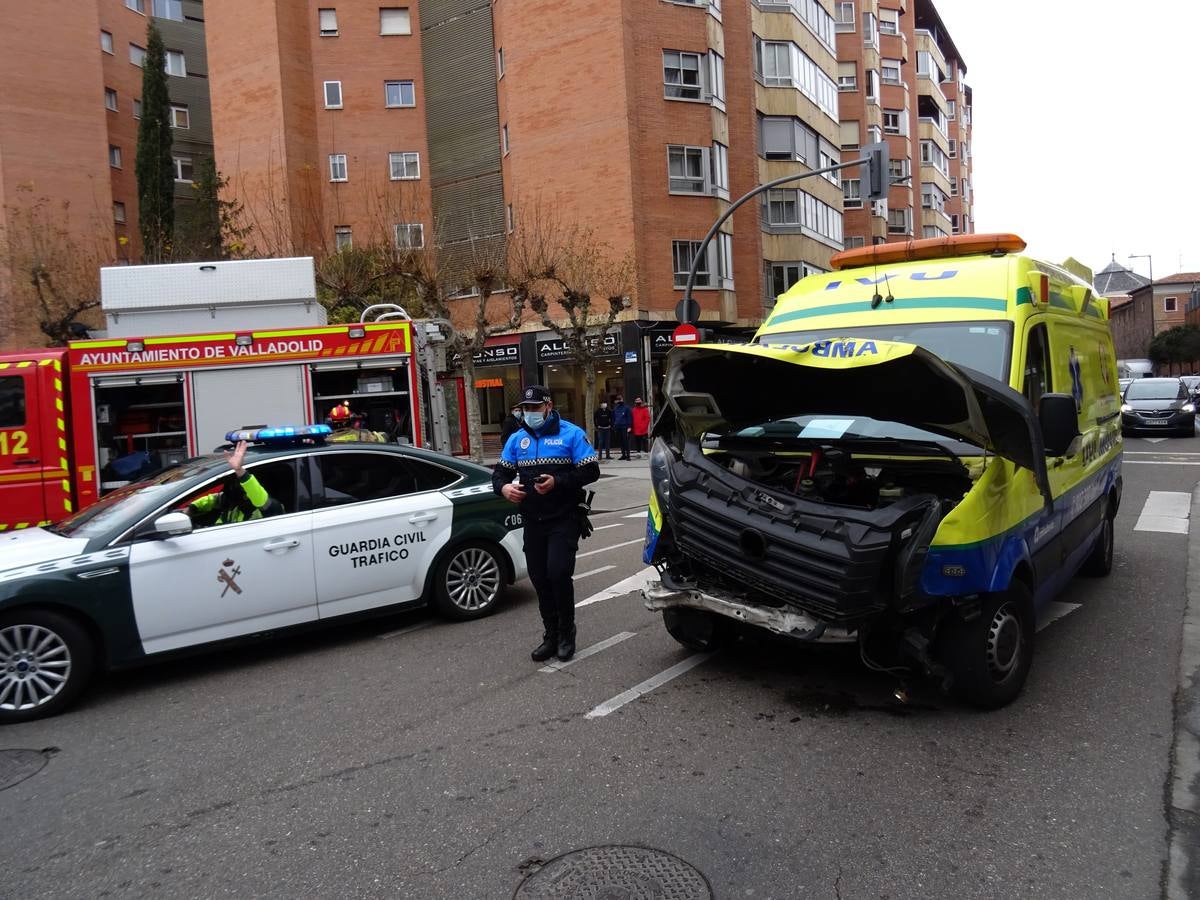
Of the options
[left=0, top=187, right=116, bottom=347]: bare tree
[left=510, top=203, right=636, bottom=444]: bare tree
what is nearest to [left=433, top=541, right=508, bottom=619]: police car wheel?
[left=510, top=203, right=636, bottom=444]: bare tree

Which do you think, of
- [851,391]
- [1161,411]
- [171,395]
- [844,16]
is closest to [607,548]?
[171,395]

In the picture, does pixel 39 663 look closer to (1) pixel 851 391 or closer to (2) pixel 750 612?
(2) pixel 750 612

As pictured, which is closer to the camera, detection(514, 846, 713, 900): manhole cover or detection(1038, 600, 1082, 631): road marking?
detection(514, 846, 713, 900): manhole cover

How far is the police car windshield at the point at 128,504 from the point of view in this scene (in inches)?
221

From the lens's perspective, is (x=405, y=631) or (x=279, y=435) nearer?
(x=279, y=435)

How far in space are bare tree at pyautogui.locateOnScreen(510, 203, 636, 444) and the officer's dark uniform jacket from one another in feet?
54.8

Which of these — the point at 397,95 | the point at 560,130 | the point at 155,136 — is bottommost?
the point at 560,130

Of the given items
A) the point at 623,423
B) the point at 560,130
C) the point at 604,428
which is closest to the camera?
the point at 604,428

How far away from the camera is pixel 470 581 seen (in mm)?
6945

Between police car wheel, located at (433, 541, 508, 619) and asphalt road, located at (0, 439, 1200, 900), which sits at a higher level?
police car wheel, located at (433, 541, 508, 619)

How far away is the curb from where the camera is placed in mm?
3080

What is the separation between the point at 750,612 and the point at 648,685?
0.95 metres

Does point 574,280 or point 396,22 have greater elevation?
point 396,22

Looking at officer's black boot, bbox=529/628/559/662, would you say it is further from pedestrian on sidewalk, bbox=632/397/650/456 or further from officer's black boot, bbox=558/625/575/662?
pedestrian on sidewalk, bbox=632/397/650/456
